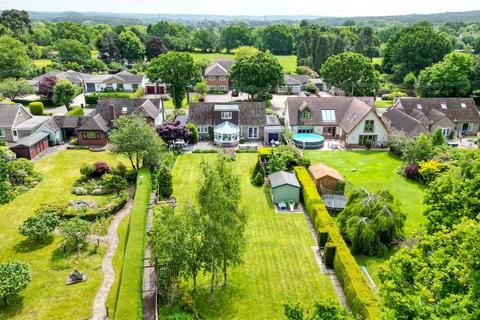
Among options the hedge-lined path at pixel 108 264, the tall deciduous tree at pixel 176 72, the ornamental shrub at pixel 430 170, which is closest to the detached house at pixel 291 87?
the tall deciduous tree at pixel 176 72

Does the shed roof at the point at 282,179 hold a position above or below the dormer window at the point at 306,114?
below

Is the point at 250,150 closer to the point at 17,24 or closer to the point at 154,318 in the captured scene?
the point at 154,318

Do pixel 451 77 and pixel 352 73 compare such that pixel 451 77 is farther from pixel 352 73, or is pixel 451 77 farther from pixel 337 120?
pixel 337 120

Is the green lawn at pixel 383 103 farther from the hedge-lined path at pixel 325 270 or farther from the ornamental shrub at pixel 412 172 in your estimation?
the hedge-lined path at pixel 325 270

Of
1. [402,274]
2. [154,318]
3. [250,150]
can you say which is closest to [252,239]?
[154,318]

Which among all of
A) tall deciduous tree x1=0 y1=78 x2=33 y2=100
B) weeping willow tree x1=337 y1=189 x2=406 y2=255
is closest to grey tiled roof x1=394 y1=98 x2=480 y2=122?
weeping willow tree x1=337 y1=189 x2=406 y2=255
